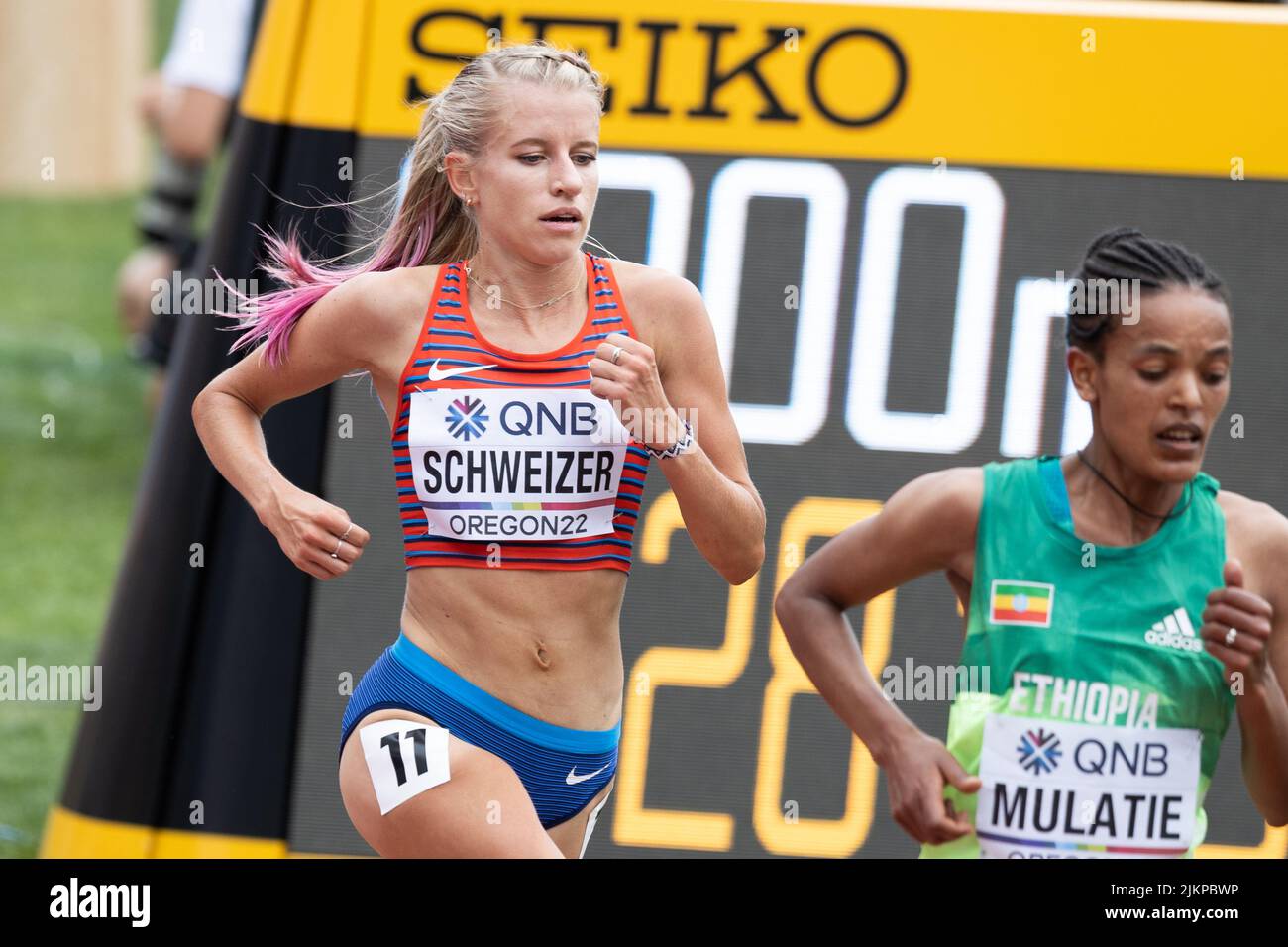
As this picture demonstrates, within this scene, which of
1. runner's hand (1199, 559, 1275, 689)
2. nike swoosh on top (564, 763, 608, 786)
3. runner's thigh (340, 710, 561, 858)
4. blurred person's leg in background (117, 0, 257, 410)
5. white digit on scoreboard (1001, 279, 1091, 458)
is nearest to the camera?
runner's hand (1199, 559, 1275, 689)

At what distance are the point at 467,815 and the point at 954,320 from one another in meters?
1.23

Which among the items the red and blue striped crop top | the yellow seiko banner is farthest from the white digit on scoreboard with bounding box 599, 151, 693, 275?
the red and blue striped crop top

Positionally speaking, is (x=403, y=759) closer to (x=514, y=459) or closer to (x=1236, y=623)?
(x=514, y=459)

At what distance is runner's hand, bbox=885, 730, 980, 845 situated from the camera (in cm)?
277

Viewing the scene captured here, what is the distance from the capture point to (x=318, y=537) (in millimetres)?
2688

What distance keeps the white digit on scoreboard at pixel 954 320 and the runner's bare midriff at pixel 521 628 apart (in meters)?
0.74

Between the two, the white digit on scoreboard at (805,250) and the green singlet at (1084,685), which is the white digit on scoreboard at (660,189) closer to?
the white digit on scoreboard at (805,250)

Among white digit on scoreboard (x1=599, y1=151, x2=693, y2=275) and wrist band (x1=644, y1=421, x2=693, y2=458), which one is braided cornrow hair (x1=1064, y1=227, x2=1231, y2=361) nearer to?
wrist band (x1=644, y1=421, x2=693, y2=458)

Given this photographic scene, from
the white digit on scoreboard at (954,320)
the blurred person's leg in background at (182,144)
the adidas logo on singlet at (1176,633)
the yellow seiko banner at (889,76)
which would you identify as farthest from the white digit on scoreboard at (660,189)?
the adidas logo on singlet at (1176,633)

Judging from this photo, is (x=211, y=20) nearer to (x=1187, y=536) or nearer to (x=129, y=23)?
(x=1187, y=536)

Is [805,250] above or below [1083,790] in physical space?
above

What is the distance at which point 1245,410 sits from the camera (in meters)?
3.42

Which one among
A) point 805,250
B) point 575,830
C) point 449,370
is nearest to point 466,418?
point 449,370
